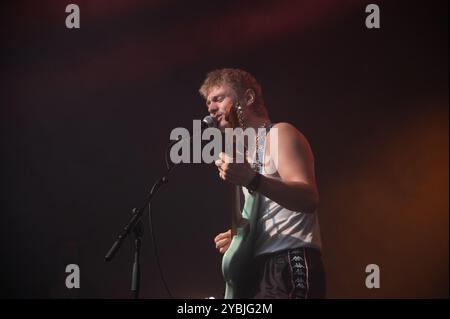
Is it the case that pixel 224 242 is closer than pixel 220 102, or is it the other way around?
pixel 224 242

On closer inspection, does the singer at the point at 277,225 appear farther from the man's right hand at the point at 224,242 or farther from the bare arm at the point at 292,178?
the man's right hand at the point at 224,242

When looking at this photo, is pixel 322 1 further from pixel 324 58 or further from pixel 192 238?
pixel 192 238

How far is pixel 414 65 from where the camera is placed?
345 centimetres

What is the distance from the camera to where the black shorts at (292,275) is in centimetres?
200

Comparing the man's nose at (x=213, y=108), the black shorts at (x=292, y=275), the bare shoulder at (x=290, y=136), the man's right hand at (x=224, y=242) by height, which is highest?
the man's nose at (x=213, y=108)

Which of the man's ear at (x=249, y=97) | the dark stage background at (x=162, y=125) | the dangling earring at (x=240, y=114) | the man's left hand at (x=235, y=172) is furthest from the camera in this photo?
the dark stage background at (x=162, y=125)

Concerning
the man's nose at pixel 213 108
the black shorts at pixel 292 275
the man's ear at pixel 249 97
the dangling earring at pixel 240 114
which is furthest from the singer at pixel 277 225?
the man's nose at pixel 213 108

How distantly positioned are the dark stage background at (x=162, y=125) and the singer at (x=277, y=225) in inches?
32.7

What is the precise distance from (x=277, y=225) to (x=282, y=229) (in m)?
0.02

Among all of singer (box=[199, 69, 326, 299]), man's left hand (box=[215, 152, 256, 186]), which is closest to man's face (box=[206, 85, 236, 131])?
singer (box=[199, 69, 326, 299])

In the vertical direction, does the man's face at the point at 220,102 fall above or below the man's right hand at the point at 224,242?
above

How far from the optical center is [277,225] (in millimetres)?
2086

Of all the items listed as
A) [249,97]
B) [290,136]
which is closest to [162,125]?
[249,97]

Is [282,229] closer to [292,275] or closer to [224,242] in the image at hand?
[292,275]
